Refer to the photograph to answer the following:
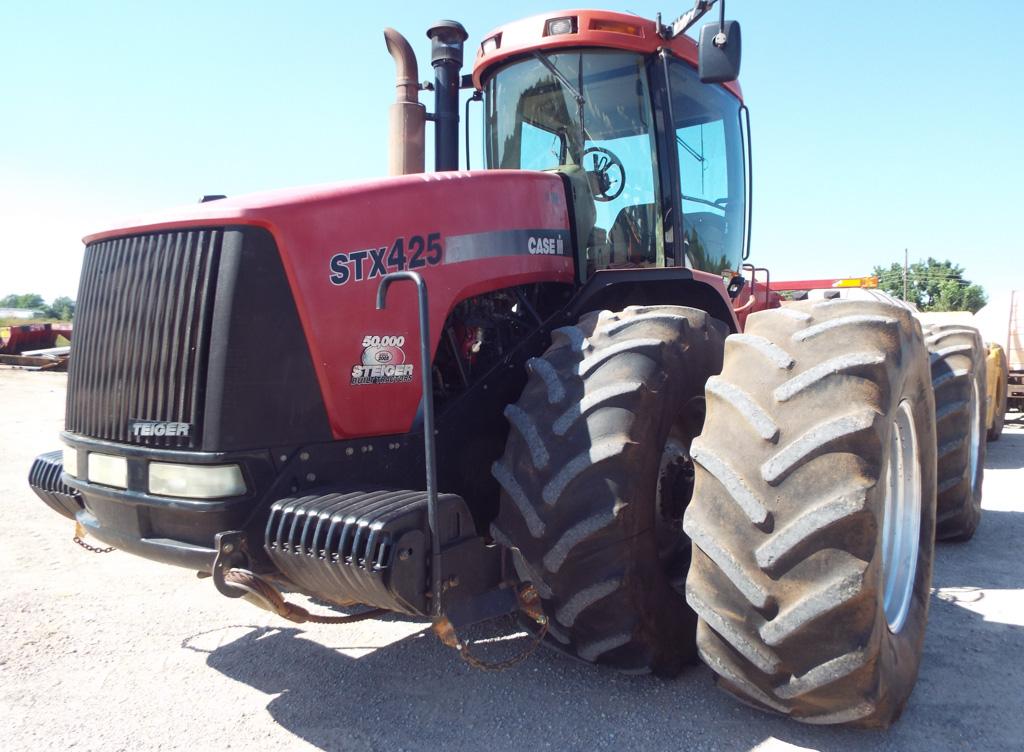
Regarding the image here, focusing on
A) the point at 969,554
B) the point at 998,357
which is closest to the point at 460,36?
the point at 969,554

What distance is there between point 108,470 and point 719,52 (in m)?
2.76

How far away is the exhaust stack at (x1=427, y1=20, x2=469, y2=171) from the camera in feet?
12.9

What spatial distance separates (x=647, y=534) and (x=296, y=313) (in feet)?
4.43

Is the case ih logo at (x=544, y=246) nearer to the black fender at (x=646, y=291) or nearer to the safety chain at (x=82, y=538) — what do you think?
the black fender at (x=646, y=291)

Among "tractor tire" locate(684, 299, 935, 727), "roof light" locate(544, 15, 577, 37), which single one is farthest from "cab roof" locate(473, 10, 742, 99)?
"tractor tire" locate(684, 299, 935, 727)

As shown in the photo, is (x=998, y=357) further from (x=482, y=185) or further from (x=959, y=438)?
(x=482, y=185)

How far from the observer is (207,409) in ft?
7.82

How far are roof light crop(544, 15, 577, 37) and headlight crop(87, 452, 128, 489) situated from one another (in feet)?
8.58

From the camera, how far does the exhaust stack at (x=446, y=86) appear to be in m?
3.92

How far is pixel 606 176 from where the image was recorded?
3840 mm

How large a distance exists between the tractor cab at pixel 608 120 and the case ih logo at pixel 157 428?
189 centimetres

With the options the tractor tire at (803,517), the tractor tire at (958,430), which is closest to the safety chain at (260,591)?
the tractor tire at (803,517)

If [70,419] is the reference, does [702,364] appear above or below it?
above

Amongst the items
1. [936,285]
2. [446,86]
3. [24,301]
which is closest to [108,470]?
[446,86]
